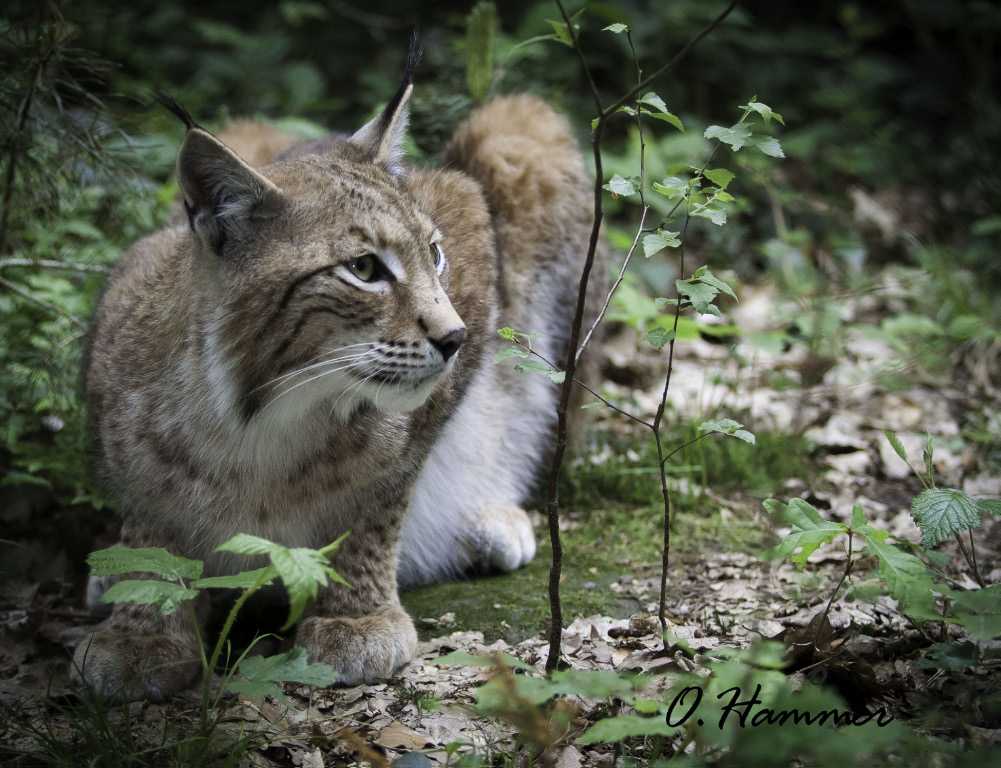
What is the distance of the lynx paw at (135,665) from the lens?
2674 millimetres

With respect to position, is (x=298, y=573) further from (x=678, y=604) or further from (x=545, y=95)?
(x=545, y=95)

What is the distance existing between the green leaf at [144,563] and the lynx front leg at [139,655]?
15.9 inches

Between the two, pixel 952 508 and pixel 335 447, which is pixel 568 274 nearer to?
pixel 335 447

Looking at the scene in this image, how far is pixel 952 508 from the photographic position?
2561mm

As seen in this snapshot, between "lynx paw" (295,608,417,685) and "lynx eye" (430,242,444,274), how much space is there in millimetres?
1183

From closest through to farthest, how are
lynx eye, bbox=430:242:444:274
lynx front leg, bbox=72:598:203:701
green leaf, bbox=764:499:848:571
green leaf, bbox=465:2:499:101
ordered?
green leaf, bbox=764:499:848:571 → lynx front leg, bbox=72:598:203:701 → lynx eye, bbox=430:242:444:274 → green leaf, bbox=465:2:499:101

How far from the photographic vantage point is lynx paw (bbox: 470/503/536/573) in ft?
11.7

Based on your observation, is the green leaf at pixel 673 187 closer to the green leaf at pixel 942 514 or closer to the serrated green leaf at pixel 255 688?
the green leaf at pixel 942 514

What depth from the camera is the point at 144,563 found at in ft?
7.43

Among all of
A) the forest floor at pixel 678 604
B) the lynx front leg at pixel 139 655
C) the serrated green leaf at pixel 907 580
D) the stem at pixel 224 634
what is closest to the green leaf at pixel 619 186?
the forest floor at pixel 678 604

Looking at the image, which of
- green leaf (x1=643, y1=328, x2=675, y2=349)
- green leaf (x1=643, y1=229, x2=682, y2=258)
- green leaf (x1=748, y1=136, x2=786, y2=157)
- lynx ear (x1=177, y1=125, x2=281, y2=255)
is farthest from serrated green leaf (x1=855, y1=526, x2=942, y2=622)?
lynx ear (x1=177, y1=125, x2=281, y2=255)

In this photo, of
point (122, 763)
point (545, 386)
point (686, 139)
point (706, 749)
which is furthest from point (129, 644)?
point (686, 139)

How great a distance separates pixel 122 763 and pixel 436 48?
561 centimetres

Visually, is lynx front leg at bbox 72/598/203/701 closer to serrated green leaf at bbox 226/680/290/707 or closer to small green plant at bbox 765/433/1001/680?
serrated green leaf at bbox 226/680/290/707
